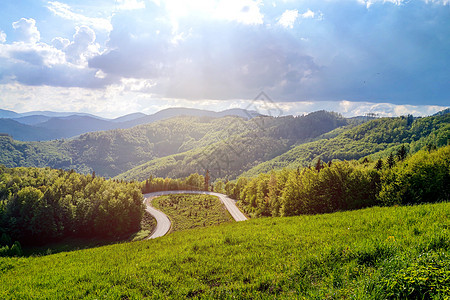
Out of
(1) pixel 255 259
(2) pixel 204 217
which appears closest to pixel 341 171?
(1) pixel 255 259

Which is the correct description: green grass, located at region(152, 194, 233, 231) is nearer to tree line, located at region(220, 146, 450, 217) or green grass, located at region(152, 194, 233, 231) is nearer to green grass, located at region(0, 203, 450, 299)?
tree line, located at region(220, 146, 450, 217)

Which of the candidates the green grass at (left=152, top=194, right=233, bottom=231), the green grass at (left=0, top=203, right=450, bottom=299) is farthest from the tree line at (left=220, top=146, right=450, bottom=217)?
the green grass at (left=152, top=194, right=233, bottom=231)

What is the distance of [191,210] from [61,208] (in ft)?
141

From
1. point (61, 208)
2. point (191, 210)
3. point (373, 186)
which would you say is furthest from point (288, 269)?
point (191, 210)

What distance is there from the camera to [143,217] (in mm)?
82375

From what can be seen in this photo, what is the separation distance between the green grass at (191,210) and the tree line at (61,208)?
49.5ft

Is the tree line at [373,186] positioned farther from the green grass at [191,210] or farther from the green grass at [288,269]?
the green grass at [191,210]

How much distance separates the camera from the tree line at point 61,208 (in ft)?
186

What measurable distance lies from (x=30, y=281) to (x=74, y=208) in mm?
59923

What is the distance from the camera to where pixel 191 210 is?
88.2 metres

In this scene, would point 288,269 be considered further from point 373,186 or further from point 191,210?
point 191,210

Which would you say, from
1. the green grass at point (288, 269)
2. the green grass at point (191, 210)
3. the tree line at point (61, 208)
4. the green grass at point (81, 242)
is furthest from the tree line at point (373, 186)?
the tree line at point (61, 208)

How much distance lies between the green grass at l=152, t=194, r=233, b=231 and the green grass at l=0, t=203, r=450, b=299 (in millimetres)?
55750

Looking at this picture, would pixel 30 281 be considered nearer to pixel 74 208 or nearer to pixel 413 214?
pixel 413 214
